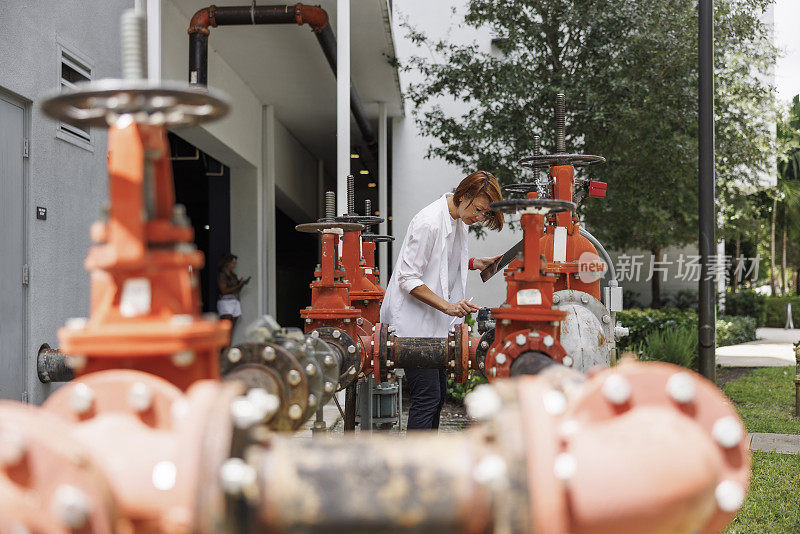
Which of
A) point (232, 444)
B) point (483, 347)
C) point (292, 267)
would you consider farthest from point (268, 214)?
point (232, 444)

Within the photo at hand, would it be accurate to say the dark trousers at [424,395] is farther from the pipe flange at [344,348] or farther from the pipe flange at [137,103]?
the pipe flange at [137,103]

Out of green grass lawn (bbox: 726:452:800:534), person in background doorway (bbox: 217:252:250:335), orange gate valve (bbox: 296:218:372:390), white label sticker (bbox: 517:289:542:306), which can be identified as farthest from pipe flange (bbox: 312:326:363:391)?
person in background doorway (bbox: 217:252:250:335)

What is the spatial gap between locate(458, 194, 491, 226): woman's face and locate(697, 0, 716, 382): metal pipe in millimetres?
2073

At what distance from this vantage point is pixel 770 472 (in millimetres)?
4531

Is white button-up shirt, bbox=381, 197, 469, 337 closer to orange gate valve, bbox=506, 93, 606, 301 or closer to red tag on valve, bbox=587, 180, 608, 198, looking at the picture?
orange gate valve, bbox=506, 93, 606, 301

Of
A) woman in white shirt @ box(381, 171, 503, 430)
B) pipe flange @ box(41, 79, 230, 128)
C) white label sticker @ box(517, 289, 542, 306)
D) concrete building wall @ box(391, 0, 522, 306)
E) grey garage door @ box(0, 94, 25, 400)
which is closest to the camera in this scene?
pipe flange @ box(41, 79, 230, 128)

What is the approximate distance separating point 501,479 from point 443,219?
2.52 meters

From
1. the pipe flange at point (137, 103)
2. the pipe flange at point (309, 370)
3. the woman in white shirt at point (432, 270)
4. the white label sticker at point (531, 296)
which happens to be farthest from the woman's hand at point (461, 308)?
the pipe flange at point (137, 103)

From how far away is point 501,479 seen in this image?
Result: 2.73ft

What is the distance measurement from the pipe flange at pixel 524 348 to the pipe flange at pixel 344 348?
83 centimetres

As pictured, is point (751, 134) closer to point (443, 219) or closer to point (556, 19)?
point (556, 19)

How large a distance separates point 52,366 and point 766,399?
7.21 metres

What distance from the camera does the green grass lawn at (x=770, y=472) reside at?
3617 mm

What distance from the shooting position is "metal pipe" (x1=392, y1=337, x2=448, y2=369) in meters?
2.68
